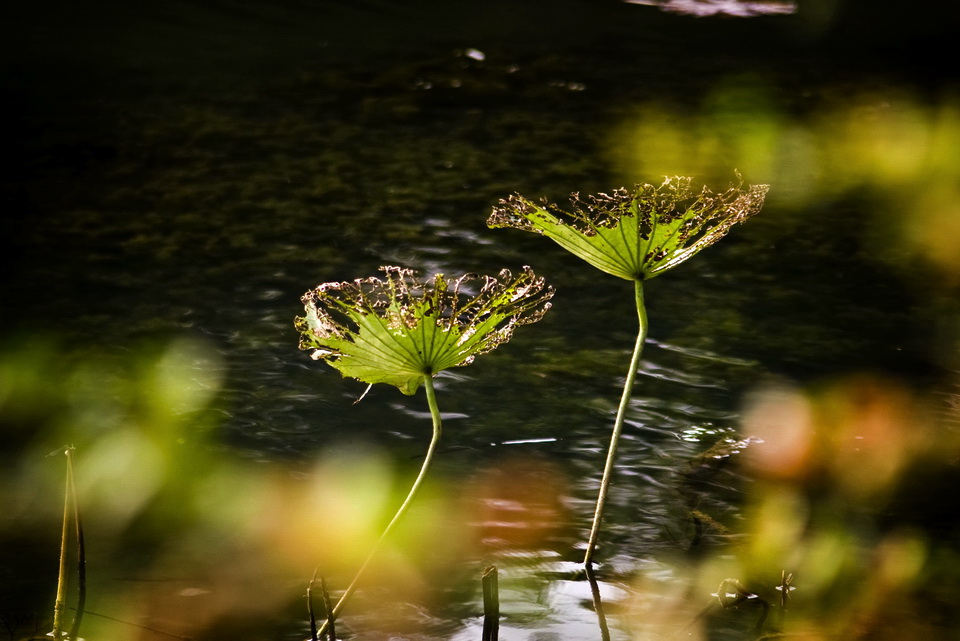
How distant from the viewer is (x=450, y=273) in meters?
2.32

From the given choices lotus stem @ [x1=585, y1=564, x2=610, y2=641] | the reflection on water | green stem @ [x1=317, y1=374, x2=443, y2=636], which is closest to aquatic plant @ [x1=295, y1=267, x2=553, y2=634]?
green stem @ [x1=317, y1=374, x2=443, y2=636]

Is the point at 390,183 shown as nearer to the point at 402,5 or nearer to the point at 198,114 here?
the point at 198,114

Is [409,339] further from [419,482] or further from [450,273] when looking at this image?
[450,273]

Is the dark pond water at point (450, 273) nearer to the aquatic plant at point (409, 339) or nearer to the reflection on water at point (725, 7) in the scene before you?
the aquatic plant at point (409, 339)

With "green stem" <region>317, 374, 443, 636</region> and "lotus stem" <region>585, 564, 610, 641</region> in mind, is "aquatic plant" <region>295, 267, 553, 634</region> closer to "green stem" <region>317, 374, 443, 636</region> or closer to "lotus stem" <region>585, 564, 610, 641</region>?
"green stem" <region>317, 374, 443, 636</region>

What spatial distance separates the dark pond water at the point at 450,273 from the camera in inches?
52.4

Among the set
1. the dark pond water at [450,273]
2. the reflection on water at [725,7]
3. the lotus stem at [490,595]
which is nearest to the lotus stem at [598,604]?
the dark pond water at [450,273]

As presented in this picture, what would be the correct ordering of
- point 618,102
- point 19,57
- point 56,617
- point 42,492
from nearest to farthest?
point 56,617, point 42,492, point 618,102, point 19,57

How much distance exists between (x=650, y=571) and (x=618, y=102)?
2.46 metres

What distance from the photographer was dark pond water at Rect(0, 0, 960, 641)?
4.37 ft

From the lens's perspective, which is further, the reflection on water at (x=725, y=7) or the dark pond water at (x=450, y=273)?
the reflection on water at (x=725, y=7)

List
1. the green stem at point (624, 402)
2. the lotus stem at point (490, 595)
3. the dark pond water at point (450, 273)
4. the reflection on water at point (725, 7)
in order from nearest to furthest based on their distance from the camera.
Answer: the lotus stem at point (490, 595)
the green stem at point (624, 402)
the dark pond water at point (450, 273)
the reflection on water at point (725, 7)

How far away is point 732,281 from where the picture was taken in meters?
2.31

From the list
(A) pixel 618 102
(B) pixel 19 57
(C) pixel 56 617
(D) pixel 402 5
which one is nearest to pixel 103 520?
(C) pixel 56 617
